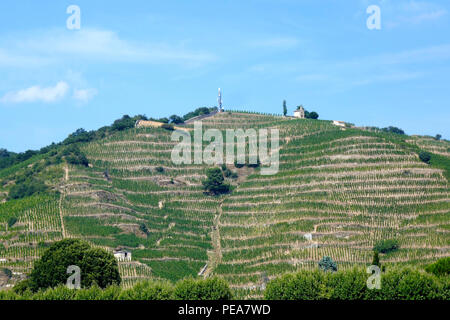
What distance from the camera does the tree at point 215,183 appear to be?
409 feet

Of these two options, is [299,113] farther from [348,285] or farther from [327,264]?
[348,285]

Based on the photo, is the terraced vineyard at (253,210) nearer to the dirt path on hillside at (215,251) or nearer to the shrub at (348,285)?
the dirt path on hillside at (215,251)

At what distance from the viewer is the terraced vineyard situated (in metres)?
100

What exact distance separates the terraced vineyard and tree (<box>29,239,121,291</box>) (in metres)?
10.3

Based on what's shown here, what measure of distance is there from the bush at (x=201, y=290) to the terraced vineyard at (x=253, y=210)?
1766cm

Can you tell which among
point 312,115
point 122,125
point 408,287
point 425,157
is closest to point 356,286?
point 408,287

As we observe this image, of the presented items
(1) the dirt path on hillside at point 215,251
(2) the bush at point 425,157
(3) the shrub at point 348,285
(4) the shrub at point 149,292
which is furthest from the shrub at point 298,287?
(2) the bush at point 425,157

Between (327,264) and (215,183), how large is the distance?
3385cm

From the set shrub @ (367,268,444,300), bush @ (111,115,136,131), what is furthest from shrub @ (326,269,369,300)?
bush @ (111,115,136,131)

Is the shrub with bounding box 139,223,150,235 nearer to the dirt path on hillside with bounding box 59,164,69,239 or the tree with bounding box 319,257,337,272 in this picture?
the dirt path on hillside with bounding box 59,164,69,239

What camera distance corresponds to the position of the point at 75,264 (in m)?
83.9

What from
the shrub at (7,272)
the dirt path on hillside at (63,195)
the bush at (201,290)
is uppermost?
the dirt path on hillside at (63,195)

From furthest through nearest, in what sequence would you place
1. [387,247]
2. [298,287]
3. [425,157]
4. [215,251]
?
[425,157] < [215,251] < [387,247] < [298,287]
